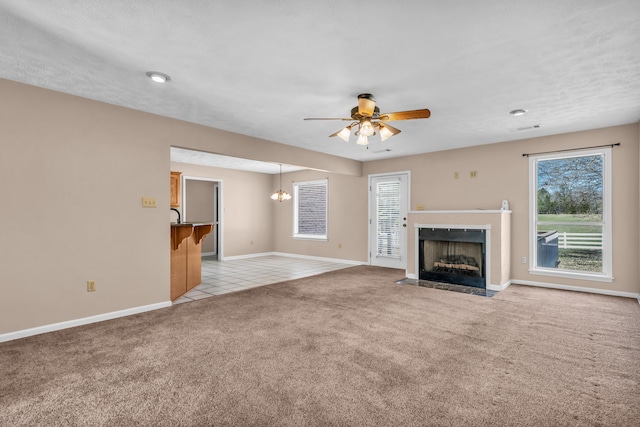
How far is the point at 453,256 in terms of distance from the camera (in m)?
5.48

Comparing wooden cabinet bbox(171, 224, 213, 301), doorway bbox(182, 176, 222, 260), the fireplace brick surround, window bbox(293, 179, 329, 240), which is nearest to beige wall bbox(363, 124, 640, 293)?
the fireplace brick surround

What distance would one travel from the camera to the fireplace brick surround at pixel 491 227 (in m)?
4.94

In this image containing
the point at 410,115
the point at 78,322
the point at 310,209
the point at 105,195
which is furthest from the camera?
the point at 310,209

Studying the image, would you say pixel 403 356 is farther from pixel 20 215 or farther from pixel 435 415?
pixel 20 215

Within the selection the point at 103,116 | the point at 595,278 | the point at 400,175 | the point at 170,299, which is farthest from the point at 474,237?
the point at 103,116

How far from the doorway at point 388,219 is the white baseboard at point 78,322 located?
4493mm

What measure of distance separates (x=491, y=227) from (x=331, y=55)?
3.84m

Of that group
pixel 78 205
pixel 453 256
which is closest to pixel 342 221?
pixel 453 256

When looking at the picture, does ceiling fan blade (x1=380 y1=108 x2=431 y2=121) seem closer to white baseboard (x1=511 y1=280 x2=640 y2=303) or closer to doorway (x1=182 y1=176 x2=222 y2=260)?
white baseboard (x1=511 y1=280 x2=640 y2=303)

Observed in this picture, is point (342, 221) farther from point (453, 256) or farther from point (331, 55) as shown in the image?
point (331, 55)

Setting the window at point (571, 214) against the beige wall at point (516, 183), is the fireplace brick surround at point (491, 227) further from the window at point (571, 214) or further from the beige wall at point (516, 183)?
the window at point (571, 214)

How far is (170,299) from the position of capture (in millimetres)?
4168

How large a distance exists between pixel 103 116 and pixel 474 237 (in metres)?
5.26

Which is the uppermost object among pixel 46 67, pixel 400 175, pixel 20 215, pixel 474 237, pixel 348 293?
pixel 46 67
